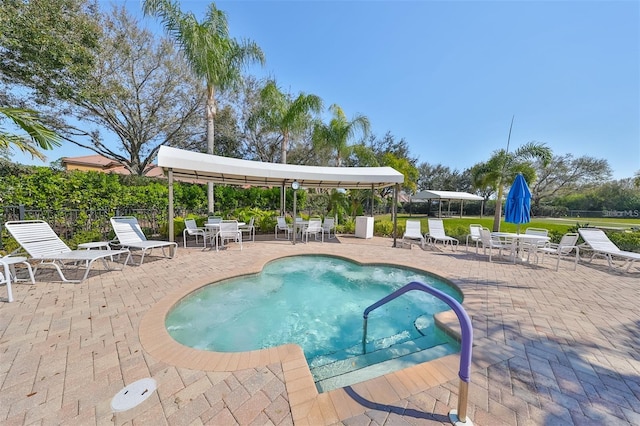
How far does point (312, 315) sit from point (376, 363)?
1.89 m

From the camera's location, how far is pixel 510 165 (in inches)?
551

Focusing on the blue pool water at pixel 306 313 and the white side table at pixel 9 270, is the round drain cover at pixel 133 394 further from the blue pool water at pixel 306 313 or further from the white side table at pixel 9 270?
the white side table at pixel 9 270

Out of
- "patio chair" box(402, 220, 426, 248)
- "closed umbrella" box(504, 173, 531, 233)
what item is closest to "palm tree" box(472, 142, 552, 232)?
"closed umbrella" box(504, 173, 531, 233)

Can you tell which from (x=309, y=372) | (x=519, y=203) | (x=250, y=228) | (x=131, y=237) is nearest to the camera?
(x=309, y=372)

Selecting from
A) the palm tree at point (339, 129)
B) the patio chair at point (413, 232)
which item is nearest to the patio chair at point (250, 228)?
the patio chair at point (413, 232)

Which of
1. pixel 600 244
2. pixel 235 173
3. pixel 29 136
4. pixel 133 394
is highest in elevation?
pixel 29 136

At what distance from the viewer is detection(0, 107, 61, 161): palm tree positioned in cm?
438

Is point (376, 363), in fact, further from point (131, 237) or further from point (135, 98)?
point (135, 98)

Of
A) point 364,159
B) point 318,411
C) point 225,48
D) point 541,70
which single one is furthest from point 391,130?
point 318,411

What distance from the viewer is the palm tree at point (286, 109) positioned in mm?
14391

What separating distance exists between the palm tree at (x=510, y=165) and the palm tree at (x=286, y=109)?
11024mm

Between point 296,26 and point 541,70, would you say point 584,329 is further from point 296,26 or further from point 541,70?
point 296,26

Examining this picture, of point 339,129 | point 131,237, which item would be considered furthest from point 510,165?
point 131,237

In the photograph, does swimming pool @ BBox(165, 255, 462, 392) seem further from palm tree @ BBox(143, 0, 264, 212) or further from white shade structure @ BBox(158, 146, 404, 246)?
palm tree @ BBox(143, 0, 264, 212)
